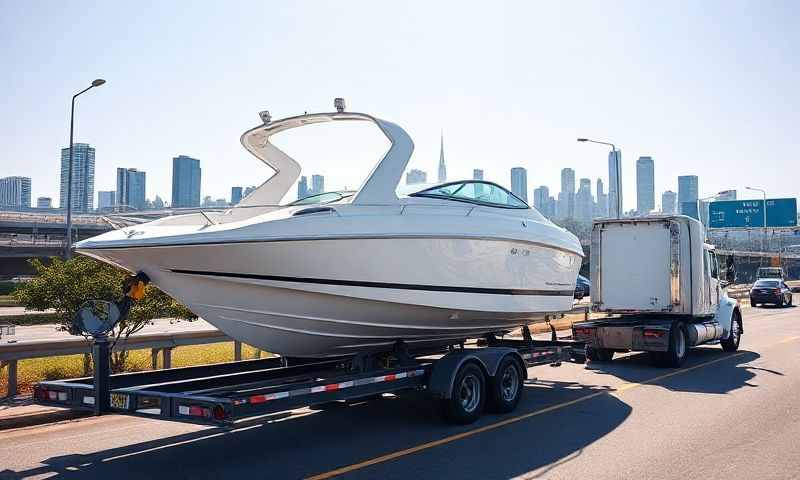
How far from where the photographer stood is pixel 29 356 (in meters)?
9.53

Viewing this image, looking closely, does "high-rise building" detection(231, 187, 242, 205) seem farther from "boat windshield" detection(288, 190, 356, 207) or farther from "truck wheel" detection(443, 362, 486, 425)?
"truck wheel" detection(443, 362, 486, 425)

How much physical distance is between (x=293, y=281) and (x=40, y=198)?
147 m

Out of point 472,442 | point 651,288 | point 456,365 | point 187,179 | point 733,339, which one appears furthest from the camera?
point 187,179

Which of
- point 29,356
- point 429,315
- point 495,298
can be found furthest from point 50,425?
point 495,298

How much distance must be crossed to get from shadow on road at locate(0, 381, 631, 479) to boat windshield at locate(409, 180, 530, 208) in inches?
110

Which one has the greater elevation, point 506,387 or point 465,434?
point 506,387

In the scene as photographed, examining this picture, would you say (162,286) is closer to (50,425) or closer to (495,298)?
(50,425)

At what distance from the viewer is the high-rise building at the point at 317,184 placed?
9883mm

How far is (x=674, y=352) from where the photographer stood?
13875 millimetres

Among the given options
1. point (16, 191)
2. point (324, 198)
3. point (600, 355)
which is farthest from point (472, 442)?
point (16, 191)

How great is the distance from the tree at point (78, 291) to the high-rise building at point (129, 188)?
4.47 ft

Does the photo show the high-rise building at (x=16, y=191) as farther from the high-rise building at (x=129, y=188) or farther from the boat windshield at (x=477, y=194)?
the boat windshield at (x=477, y=194)

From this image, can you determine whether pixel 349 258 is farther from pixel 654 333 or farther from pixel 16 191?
pixel 16 191

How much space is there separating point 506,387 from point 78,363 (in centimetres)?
788
